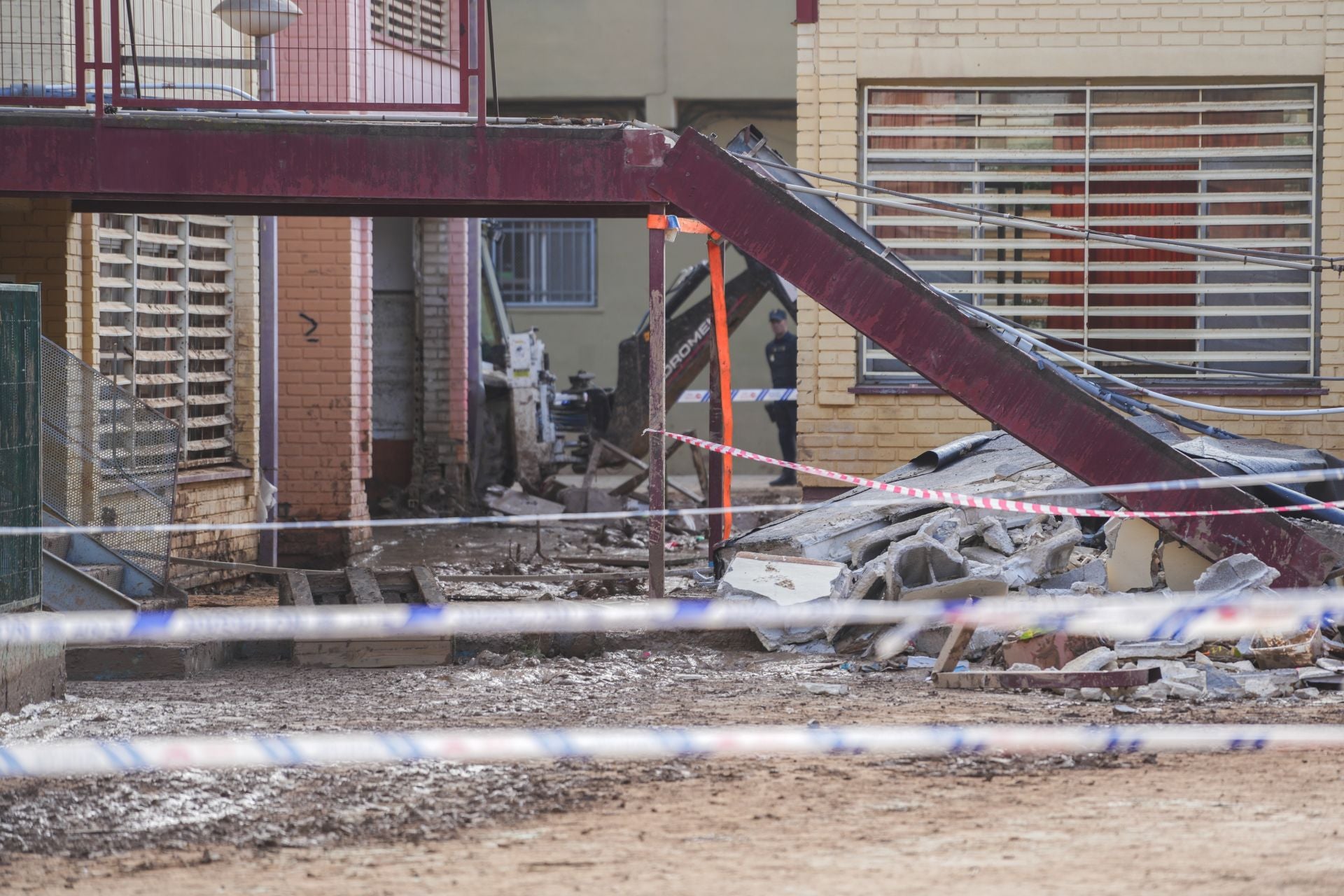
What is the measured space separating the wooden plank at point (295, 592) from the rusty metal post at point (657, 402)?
6.29ft

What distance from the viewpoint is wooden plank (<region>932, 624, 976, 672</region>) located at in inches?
302

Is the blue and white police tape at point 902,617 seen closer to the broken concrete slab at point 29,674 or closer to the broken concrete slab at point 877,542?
the broken concrete slab at point 29,674

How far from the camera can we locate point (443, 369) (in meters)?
16.1

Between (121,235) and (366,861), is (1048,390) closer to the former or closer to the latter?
(366,861)

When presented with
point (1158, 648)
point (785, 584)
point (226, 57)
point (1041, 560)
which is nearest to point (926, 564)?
point (1041, 560)

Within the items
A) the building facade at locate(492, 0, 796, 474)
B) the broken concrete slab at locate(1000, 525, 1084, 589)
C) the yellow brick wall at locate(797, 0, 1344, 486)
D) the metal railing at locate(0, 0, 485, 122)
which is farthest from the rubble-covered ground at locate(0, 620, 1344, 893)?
the building facade at locate(492, 0, 796, 474)

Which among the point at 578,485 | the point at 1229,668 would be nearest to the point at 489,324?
the point at 578,485

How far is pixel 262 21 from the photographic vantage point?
30.6 ft

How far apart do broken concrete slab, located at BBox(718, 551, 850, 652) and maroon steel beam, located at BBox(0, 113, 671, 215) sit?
213 centimetres

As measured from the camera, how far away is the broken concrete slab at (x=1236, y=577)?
827 centimetres

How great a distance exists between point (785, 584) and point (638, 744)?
351 cm

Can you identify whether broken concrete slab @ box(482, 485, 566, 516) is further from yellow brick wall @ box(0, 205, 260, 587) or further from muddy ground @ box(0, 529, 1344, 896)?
muddy ground @ box(0, 529, 1344, 896)

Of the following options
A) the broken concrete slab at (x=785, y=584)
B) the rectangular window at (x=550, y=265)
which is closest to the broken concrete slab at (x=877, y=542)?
the broken concrete slab at (x=785, y=584)

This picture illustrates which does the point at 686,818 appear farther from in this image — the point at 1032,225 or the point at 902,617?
the point at 1032,225
